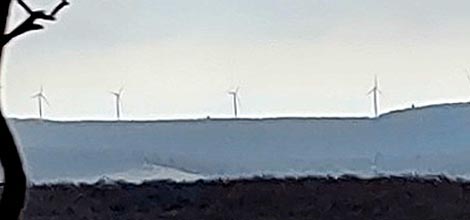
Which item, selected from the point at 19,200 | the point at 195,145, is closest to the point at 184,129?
the point at 195,145

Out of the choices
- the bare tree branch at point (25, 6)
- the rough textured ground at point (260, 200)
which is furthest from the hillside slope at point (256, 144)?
the bare tree branch at point (25, 6)

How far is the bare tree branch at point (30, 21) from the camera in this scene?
7.48 m

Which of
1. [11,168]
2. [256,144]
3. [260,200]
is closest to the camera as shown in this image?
[11,168]

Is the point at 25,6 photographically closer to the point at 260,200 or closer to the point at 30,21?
the point at 30,21

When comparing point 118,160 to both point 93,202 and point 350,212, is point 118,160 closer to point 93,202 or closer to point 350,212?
point 93,202

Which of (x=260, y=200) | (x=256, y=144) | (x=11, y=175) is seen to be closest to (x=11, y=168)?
(x=11, y=175)

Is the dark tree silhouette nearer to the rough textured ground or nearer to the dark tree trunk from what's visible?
the dark tree trunk

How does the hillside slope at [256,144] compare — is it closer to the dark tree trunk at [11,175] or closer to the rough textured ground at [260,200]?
the rough textured ground at [260,200]

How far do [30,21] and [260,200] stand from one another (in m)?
15.9

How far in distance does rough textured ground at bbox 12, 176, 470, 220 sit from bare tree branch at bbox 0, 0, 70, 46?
13.0 meters

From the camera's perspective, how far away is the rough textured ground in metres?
21.2

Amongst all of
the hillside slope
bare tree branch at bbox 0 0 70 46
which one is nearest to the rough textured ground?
the hillside slope

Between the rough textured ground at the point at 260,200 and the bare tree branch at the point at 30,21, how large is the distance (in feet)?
42.6

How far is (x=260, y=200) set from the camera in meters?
23.4
